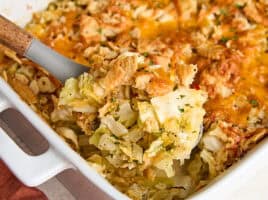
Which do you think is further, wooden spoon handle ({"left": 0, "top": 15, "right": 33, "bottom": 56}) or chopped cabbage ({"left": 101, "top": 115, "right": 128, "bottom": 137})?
wooden spoon handle ({"left": 0, "top": 15, "right": 33, "bottom": 56})

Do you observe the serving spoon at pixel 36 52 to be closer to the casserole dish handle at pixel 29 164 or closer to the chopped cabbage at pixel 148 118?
the chopped cabbage at pixel 148 118

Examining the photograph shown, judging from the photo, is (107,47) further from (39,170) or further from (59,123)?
(39,170)

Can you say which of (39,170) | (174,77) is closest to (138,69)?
(174,77)

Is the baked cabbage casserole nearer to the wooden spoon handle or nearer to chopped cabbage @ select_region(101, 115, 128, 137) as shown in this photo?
chopped cabbage @ select_region(101, 115, 128, 137)

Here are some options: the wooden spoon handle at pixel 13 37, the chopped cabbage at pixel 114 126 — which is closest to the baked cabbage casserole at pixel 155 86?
the chopped cabbage at pixel 114 126

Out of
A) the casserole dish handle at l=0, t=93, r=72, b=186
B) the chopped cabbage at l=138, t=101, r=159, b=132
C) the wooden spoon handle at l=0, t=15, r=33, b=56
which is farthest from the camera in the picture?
the wooden spoon handle at l=0, t=15, r=33, b=56

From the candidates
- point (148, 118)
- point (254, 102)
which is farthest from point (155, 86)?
point (254, 102)

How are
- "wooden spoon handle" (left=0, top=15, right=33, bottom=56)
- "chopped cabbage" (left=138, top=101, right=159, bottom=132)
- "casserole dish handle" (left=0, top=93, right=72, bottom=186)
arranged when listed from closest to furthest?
"casserole dish handle" (left=0, top=93, right=72, bottom=186) → "chopped cabbage" (left=138, top=101, right=159, bottom=132) → "wooden spoon handle" (left=0, top=15, right=33, bottom=56)

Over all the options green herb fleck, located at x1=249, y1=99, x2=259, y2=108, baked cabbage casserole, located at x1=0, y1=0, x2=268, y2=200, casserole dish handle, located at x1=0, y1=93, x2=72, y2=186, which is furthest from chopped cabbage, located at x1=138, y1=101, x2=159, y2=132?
green herb fleck, located at x1=249, y1=99, x2=259, y2=108
